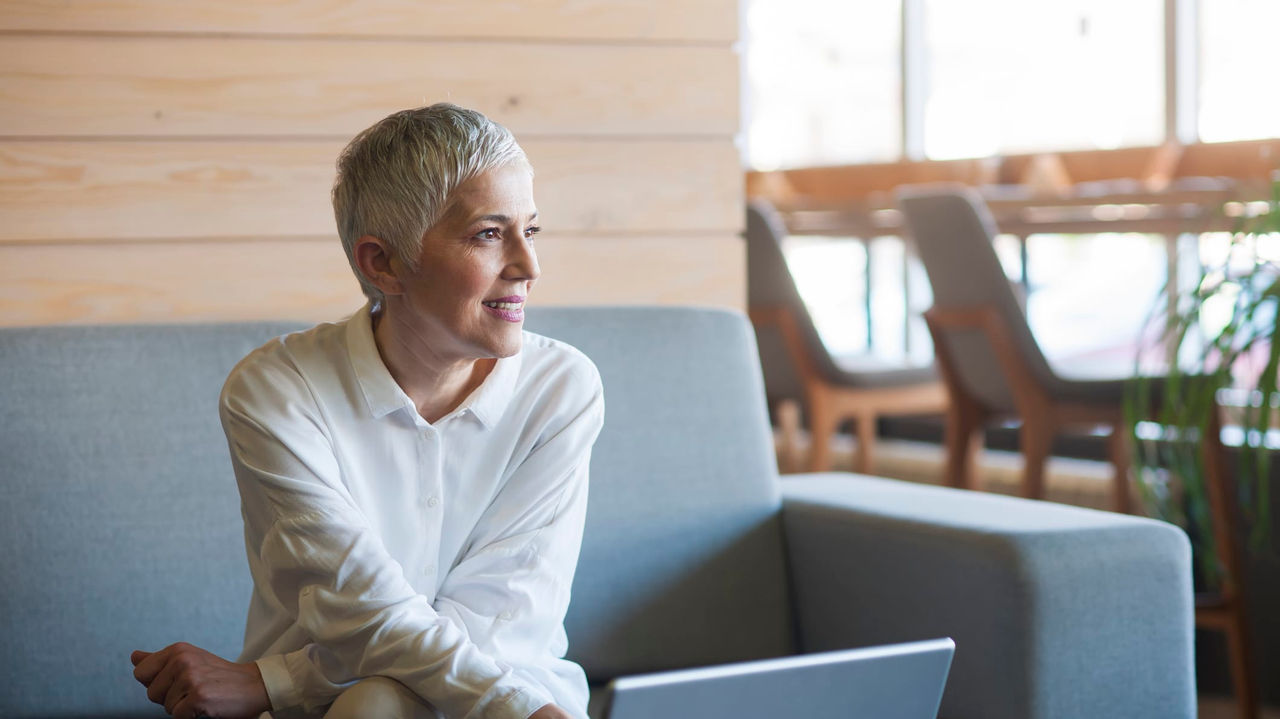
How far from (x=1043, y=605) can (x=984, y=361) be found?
193 centimetres

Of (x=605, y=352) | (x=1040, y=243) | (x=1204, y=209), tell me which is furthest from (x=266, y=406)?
(x=1040, y=243)

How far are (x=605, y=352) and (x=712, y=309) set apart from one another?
18 cm

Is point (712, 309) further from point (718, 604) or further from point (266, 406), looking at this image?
point (266, 406)

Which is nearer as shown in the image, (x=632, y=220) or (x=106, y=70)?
(x=106, y=70)

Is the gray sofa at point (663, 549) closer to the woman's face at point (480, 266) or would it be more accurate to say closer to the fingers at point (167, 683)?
the fingers at point (167, 683)

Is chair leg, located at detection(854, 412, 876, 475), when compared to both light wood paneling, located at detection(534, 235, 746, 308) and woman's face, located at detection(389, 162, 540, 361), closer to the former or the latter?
light wood paneling, located at detection(534, 235, 746, 308)

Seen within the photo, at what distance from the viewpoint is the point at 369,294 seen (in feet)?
5.10

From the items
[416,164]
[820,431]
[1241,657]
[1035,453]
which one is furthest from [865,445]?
[416,164]

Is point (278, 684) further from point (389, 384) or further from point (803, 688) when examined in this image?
point (803, 688)

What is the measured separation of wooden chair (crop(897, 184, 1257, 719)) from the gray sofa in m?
1.21

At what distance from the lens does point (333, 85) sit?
6.81ft

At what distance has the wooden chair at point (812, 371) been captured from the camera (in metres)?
3.94

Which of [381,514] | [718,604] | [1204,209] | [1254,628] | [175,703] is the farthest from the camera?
[1204,209]

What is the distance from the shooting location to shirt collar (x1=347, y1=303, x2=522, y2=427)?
149cm
